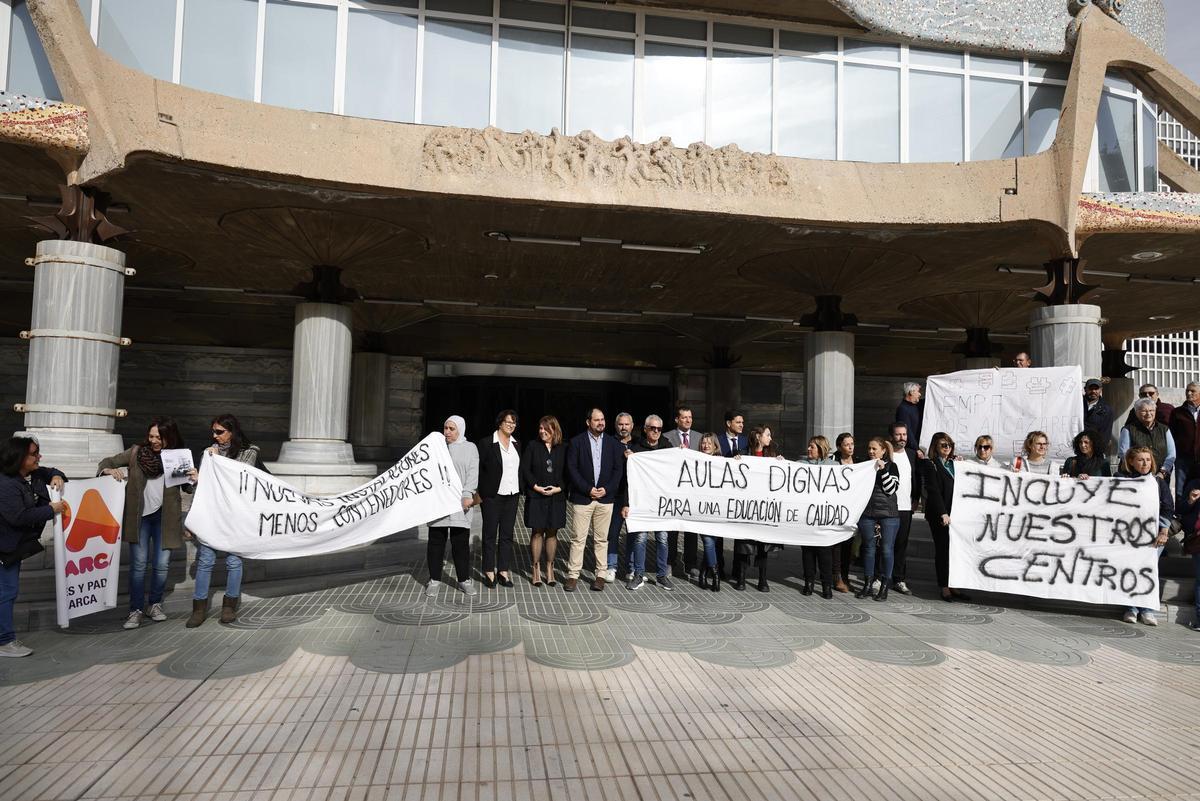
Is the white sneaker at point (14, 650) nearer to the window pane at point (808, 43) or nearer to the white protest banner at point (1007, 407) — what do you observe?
the white protest banner at point (1007, 407)

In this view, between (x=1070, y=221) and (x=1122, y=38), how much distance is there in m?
3.41

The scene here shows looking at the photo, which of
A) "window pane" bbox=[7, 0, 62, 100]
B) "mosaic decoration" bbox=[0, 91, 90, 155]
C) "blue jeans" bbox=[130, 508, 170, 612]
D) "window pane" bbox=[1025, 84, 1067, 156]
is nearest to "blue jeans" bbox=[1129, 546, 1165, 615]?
"window pane" bbox=[1025, 84, 1067, 156]

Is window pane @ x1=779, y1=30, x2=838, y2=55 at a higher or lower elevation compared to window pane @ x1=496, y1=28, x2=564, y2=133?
higher

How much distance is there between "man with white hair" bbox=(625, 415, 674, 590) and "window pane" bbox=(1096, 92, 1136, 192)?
9.91m

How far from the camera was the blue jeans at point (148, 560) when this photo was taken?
640cm

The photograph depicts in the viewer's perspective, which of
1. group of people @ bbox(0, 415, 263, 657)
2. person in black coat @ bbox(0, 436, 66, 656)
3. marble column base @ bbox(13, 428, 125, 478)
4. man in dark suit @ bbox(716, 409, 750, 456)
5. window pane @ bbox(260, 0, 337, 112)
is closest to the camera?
person in black coat @ bbox(0, 436, 66, 656)

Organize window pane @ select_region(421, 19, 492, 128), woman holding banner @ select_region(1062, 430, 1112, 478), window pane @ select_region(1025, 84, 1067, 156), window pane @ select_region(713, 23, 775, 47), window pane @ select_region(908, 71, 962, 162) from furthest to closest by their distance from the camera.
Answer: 1. window pane @ select_region(1025, 84, 1067, 156)
2. window pane @ select_region(908, 71, 962, 162)
3. window pane @ select_region(713, 23, 775, 47)
4. window pane @ select_region(421, 19, 492, 128)
5. woman holding banner @ select_region(1062, 430, 1112, 478)

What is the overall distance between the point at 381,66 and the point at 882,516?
9708 mm

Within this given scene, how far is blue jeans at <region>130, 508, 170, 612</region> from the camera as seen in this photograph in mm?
6398

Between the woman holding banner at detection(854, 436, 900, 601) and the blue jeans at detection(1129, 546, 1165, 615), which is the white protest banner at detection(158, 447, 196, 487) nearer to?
the woman holding banner at detection(854, 436, 900, 601)

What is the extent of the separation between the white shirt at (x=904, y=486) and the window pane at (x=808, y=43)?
→ 7278mm

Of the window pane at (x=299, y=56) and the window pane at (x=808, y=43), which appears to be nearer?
the window pane at (x=299, y=56)

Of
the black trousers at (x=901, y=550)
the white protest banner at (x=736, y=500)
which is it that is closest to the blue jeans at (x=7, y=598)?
the white protest banner at (x=736, y=500)

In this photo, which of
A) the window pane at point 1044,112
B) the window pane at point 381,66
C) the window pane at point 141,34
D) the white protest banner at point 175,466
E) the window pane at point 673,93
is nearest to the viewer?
the white protest banner at point 175,466
